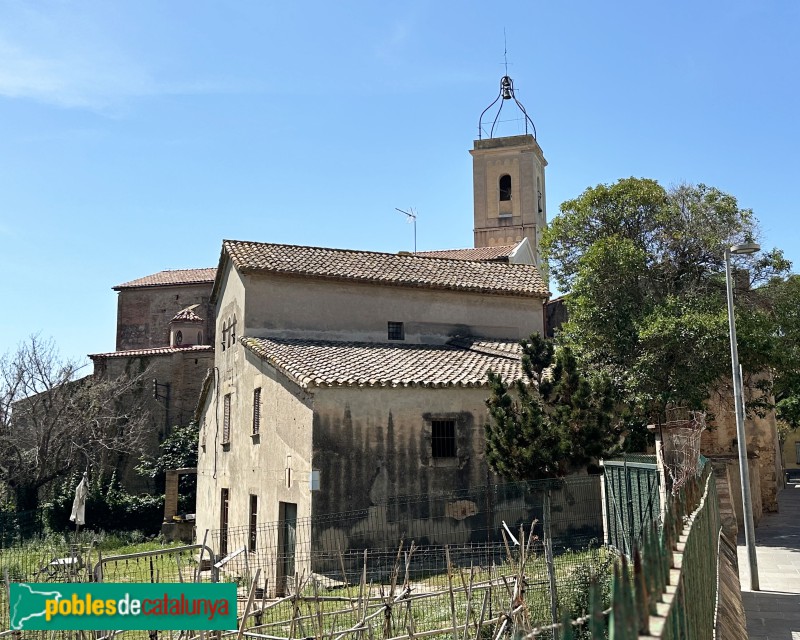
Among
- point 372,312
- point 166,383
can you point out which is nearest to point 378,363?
point 372,312

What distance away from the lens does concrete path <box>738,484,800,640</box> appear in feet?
36.2

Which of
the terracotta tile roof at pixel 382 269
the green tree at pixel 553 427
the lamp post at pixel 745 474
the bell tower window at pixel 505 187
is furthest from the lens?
the bell tower window at pixel 505 187

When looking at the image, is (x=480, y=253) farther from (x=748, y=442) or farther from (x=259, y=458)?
(x=259, y=458)

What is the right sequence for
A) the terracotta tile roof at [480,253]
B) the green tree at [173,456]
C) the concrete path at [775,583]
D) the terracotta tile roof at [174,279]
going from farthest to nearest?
1. the terracotta tile roof at [174,279]
2. the terracotta tile roof at [480,253]
3. the green tree at [173,456]
4. the concrete path at [775,583]

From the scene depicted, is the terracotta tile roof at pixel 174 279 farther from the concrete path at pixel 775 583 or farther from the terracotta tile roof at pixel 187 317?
the concrete path at pixel 775 583

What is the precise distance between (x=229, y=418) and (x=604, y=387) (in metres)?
11.9

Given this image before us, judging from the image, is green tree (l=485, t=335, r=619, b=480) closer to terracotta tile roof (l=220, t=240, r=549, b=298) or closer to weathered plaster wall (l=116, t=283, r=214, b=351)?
terracotta tile roof (l=220, t=240, r=549, b=298)

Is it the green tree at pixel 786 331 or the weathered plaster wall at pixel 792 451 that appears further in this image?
the weathered plaster wall at pixel 792 451

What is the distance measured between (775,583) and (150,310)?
3566cm

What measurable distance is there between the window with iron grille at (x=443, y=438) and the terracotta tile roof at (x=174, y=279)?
26.4m

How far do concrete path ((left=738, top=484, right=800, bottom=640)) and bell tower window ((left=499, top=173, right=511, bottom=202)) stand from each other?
28.7 meters

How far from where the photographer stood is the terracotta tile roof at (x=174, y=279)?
42.0 m

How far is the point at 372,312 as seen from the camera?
74.5 ft

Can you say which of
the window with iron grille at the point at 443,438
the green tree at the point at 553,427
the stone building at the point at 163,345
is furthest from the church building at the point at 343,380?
the stone building at the point at 163,345
